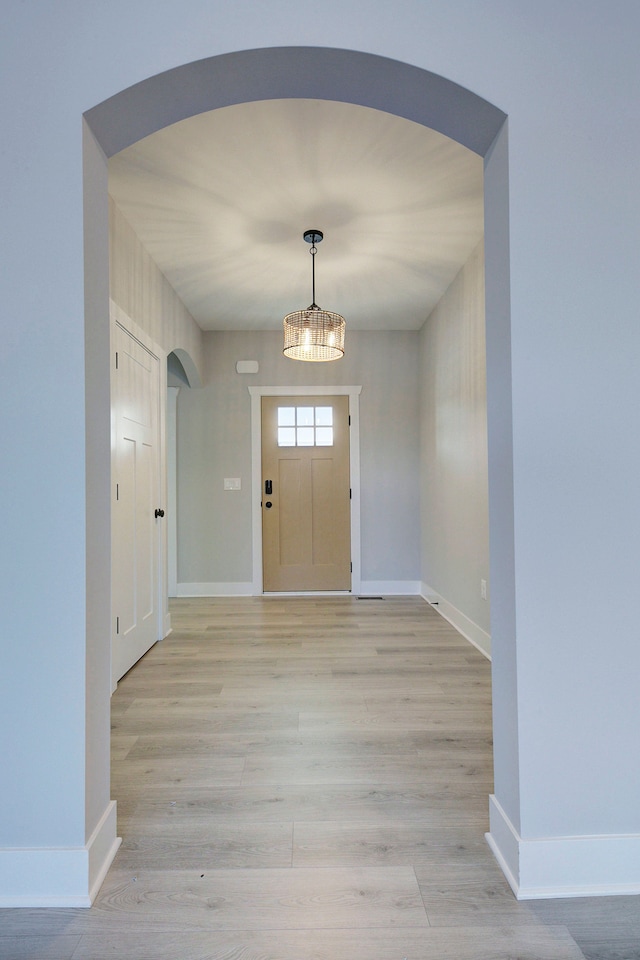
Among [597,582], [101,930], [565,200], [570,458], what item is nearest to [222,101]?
[565,200]

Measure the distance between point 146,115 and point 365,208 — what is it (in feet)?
5.47

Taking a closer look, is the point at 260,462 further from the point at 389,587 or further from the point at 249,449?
the point at 389,587

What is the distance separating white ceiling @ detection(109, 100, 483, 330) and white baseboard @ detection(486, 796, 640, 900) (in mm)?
2520

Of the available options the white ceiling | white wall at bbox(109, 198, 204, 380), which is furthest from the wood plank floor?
the white ceiling

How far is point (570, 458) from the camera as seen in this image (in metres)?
1.37

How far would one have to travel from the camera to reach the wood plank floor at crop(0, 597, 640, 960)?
1.19m

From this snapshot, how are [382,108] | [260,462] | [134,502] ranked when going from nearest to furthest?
1. [382,108]
2. [134,502]
3. [260,462]

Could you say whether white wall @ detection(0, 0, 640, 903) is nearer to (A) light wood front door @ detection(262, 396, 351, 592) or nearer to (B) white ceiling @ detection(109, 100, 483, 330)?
(B) white ceiling @ detection(109, 100, 483, 330)

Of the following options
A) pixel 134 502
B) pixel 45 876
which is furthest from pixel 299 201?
pixel 45 876

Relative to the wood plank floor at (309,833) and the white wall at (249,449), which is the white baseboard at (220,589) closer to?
the white wall at (249,449)

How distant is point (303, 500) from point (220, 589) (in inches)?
46.9

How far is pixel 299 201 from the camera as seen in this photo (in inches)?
110

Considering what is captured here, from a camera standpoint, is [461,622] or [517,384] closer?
[517,384]

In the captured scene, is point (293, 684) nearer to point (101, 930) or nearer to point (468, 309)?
point (101, 930)
